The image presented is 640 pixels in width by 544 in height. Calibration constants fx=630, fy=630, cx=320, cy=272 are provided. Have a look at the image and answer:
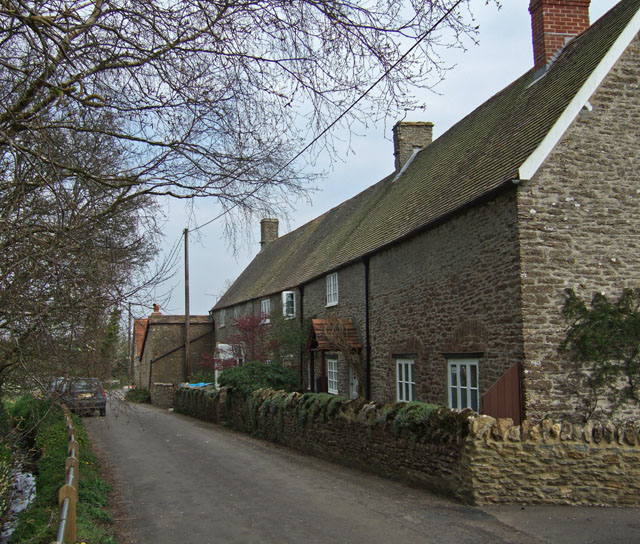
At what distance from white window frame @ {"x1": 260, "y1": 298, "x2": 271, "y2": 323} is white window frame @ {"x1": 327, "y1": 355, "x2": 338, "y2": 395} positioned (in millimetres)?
6876

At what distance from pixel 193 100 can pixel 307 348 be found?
15477 millimetres

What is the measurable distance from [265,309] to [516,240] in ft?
60.4

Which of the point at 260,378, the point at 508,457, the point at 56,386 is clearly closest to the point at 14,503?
the point at 56,386

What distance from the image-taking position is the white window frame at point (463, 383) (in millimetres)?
12375

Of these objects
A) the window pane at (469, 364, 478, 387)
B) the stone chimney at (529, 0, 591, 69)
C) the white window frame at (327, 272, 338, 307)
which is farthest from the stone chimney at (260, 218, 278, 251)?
the window pane at (469, 364, 478, 387)

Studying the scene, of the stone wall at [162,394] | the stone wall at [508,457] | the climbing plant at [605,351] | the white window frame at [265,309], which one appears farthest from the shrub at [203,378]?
the climbing plant at [605,351]

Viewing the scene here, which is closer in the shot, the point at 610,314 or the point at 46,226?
the point at 46,226

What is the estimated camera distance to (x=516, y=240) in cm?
1124

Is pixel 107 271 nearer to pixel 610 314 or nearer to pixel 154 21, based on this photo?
pixel 154 21

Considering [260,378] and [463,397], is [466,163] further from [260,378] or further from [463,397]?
[260,378]

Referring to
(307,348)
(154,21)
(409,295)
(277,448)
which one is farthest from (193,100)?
(307,348)

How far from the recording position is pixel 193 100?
6148mm

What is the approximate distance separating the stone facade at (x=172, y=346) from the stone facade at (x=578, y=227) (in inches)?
1188

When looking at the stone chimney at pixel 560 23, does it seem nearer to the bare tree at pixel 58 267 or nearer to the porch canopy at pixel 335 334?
the porch canopy at pixel 335 334
